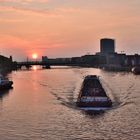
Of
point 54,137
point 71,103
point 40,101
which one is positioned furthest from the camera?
point 40,101

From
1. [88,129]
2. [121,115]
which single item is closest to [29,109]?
[121,115]

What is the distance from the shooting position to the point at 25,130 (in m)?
51.2

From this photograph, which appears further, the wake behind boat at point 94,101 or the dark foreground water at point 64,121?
the wake behind boat at point 94,101

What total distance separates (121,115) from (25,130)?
1486 centimetres

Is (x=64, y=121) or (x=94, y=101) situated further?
(x=94, y=101)

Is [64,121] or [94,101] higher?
[94,101]

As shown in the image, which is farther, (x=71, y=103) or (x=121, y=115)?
(x=71, y=103)

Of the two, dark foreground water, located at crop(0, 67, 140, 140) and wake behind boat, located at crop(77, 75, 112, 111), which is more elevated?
wake behind boat, located at crop(77, 75, 112, 111)

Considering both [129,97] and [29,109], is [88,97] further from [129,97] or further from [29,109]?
[129,97]

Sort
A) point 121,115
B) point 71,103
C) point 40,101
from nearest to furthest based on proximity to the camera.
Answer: point 121,115 → point 71,103 → point 40,101

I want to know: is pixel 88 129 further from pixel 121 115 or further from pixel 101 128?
pixel 121 115

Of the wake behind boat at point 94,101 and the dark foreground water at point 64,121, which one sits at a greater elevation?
the wake behind boat at point 94,101

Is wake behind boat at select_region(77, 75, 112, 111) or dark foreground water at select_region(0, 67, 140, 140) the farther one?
wake behind boat at select_region(77, 75, 112, 111)

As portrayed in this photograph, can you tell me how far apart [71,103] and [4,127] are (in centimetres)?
2300
